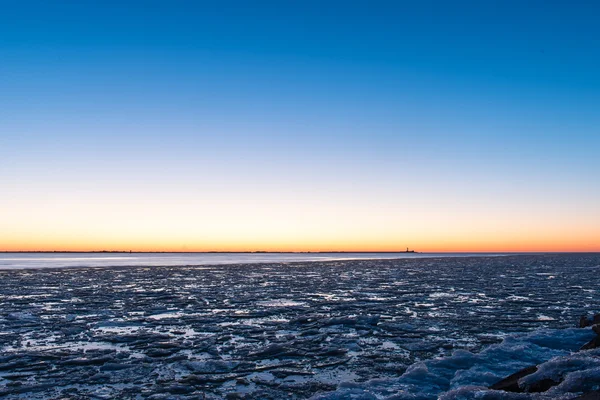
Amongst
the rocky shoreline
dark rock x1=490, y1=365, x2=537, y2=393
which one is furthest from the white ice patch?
dark rock x1=490, y1=365, x2=537, y2=393

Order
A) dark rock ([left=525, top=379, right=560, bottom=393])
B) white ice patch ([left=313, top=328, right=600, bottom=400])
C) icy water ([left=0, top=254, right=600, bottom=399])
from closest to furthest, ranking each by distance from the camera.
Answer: dark rock ([left=525, top=379, right=560, bottom=393])
white ice patch ([left=313, top=328, right=600, bottom=400])
icy water ([left=0, top=254, right=600, bottom=399])

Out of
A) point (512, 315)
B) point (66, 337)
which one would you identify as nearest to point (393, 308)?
point (512, 315)

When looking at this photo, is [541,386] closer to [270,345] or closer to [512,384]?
[512,384]

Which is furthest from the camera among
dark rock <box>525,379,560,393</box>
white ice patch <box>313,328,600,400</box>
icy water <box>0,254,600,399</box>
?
icy water <box>0,254,600,399</box>

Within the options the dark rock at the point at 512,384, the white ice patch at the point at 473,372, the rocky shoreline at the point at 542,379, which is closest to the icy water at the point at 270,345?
the white ice patch at the point at 473,372

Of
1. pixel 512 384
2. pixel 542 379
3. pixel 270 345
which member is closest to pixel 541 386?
pixel 542 379

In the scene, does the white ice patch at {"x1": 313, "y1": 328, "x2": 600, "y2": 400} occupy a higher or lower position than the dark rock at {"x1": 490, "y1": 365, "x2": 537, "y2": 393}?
lower

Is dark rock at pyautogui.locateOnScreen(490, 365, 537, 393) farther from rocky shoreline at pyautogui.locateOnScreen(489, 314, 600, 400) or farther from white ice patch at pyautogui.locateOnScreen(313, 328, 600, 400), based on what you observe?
white ice patch at pyautogui.locateOnScreen(313, 328, 600, 400)

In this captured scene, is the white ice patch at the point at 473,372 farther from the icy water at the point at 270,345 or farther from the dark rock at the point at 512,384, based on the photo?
the dark rock at the point at 512,384

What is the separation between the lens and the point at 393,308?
14.7m

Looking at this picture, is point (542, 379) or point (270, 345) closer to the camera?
point (542, 379)

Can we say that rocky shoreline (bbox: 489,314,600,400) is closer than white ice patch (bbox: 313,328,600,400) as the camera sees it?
Answer: Yes

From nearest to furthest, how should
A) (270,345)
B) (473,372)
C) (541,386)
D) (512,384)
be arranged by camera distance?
(541,386) → (512,384) → (473,372) → (270,345)

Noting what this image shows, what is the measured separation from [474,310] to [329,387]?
9.29 metres
